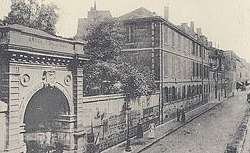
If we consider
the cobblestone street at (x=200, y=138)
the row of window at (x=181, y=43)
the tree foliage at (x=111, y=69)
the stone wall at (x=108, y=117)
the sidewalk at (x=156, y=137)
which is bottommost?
the cobblestone street at (x=200, y=138)

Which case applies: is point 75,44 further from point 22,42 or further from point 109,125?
point 109,125

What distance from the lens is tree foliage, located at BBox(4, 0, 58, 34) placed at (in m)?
26.5

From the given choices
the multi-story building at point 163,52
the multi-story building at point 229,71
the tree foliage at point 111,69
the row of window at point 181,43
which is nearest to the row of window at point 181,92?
the multi-story building at point 163,52

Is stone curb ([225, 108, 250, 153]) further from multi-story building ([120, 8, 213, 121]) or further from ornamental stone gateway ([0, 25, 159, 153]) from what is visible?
→ multi-story building ([120, 8, 213, 121])

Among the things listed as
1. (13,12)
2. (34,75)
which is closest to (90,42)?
(13,12)

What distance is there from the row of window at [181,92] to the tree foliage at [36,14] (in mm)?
10223

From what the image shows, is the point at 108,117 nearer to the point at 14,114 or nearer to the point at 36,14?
the point at 14,114

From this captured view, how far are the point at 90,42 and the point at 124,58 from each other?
12.7 ft

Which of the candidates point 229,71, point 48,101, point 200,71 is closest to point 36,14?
point 48,101

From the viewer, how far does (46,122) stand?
1691 centimetres

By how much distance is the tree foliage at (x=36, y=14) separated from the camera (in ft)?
87.0

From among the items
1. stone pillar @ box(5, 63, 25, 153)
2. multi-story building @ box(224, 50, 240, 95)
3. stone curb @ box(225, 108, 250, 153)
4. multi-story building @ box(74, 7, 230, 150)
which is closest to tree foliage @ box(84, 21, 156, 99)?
multi-story building @ box(74, 7, 230, 150)

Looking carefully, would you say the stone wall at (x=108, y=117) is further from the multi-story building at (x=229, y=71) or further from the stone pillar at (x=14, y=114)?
the multi-story building at (x=229, y=71)

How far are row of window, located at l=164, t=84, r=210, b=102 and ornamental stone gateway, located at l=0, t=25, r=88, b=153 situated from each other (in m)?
14.6
